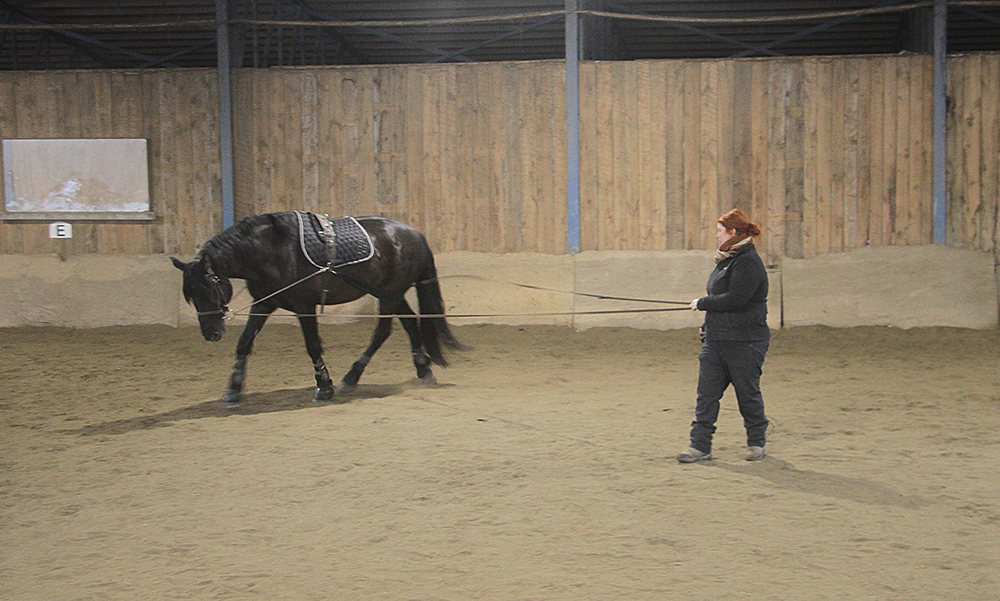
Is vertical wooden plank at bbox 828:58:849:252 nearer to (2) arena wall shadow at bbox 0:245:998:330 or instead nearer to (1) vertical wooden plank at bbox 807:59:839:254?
(1) vertical wooden plank at bbox 807:59:839:254

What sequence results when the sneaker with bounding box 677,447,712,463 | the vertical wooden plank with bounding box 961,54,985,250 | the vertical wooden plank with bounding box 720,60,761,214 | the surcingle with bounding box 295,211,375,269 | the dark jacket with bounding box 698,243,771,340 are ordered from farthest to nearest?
1. the vertical wooden plank with bounding box 720,60,761,214
2. the vertical wooden plank with bounding box 961,54,985,250
3. the surcingle with bounding box 295,211,375,269
4. the sneaker with bounding box 677,447,712,463
5. the dark jacket with bounding box 698,243,771,340

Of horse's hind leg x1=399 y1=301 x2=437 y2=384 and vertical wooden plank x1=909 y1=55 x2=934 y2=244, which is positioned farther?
vertical wooden plank x1=909 y1=55 x2=934 y2=244

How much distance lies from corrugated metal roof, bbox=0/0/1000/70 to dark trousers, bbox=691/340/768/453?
8298 mm

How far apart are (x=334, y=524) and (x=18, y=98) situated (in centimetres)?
1059

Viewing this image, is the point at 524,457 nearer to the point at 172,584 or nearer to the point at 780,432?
the point at 780,432

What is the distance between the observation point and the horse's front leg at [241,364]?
7.27 metres

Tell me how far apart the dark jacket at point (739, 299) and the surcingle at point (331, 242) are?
11.9ft

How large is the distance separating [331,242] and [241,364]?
51.6 inches

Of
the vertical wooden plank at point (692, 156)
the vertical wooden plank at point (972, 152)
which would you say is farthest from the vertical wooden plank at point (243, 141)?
the vertical wooden plank at point (972, 152)

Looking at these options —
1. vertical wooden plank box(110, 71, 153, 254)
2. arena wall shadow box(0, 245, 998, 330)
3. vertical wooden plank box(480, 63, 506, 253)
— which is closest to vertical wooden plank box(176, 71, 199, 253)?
vertical wooden plank box(110, 71, 153, 254)

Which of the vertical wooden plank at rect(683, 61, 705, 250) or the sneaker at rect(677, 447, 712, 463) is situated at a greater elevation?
the vertical wooden plank at rect(683, 61, 705, 250)

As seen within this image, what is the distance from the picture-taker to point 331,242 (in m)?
7.70

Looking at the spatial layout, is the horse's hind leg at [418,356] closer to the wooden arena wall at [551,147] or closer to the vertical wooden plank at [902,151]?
the wooden arena wall at [551,147]

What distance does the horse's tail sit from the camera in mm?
8172
